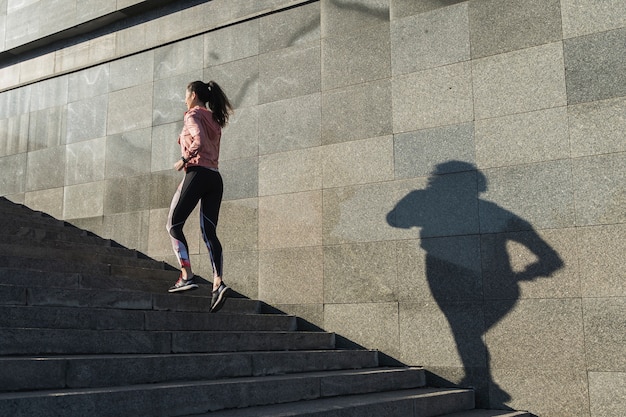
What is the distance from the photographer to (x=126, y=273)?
8539mm

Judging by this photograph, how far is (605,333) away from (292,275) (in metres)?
3.69

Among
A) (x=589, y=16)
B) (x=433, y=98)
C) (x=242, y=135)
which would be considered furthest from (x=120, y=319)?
(x=589, y=16)

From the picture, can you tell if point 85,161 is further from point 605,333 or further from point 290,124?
point 605,333

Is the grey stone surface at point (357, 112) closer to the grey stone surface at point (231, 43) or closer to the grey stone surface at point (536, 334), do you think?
the grey stone surface at point (231, 43)

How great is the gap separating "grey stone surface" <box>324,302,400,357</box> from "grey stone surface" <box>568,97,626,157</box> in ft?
8.61

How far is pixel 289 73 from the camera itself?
384 inches

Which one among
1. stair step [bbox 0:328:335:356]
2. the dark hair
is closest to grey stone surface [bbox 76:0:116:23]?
the dark hair

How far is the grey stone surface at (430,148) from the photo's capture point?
27.0ft

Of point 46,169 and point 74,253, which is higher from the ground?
point 46,169

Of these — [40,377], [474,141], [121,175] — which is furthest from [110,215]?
[40,377]

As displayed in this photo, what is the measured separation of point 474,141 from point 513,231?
43.0 inches

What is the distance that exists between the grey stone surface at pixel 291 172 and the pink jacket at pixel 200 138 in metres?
1.89

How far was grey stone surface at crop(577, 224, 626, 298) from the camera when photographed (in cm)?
711

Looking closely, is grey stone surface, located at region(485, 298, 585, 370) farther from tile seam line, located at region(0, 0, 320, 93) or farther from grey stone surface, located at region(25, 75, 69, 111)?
grey stone surface, located at region(25, 75, 69, 111)
